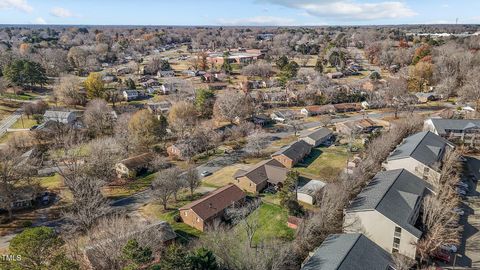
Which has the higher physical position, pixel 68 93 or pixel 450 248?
pixel 68 93

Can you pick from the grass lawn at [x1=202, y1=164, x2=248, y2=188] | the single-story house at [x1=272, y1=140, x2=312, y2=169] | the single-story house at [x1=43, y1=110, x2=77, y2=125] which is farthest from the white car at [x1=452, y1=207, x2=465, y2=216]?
the single-story house at [x1=43, y1=110, x2=77, y2=125]

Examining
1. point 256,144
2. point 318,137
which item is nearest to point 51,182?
point 256,144

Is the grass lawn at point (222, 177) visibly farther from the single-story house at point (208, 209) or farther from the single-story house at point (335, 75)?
the single-story house at point (335, 75)

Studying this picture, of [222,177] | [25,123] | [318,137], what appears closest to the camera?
[222,177]

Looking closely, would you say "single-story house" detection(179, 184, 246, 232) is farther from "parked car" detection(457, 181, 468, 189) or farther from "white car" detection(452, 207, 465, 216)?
"parked car" detection(457, 181, 468, 189)

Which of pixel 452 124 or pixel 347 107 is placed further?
pixel 347 107

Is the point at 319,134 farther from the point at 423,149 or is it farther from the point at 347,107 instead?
the point at 347,107
